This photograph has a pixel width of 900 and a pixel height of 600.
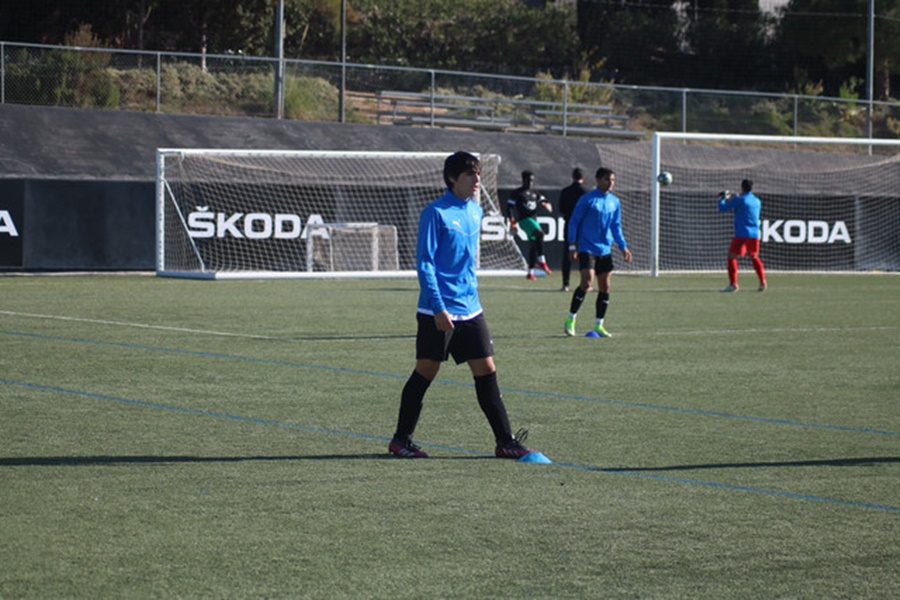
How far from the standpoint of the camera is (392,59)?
2219 inches

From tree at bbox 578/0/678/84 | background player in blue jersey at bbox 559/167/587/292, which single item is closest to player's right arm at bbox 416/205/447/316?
background player in blue jersey at bbox 559/167/587/292

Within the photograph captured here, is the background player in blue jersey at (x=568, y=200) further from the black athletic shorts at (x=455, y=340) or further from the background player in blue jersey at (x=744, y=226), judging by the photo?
the black athletic shorts at (x=455, y=340)

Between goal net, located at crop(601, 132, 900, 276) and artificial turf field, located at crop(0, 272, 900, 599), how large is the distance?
739 inches

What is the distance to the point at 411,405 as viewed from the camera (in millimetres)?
8312

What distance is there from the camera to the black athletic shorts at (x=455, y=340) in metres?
8.23

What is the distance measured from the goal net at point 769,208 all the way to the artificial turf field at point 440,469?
18.8 m

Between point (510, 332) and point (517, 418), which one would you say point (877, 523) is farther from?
point (510, 332)

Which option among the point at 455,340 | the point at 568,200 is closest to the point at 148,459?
the point at 455,340

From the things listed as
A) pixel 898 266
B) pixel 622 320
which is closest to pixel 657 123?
pixel 898 266

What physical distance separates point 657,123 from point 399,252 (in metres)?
9.62

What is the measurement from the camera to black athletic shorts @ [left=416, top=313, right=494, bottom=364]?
8.23m

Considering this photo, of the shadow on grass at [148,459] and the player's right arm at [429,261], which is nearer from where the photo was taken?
the shadow on grass at [148,459]

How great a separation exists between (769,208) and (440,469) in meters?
29.8

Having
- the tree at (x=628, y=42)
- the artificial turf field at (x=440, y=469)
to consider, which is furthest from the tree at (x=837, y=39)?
the artificial turf field at (x=440, y=469)
